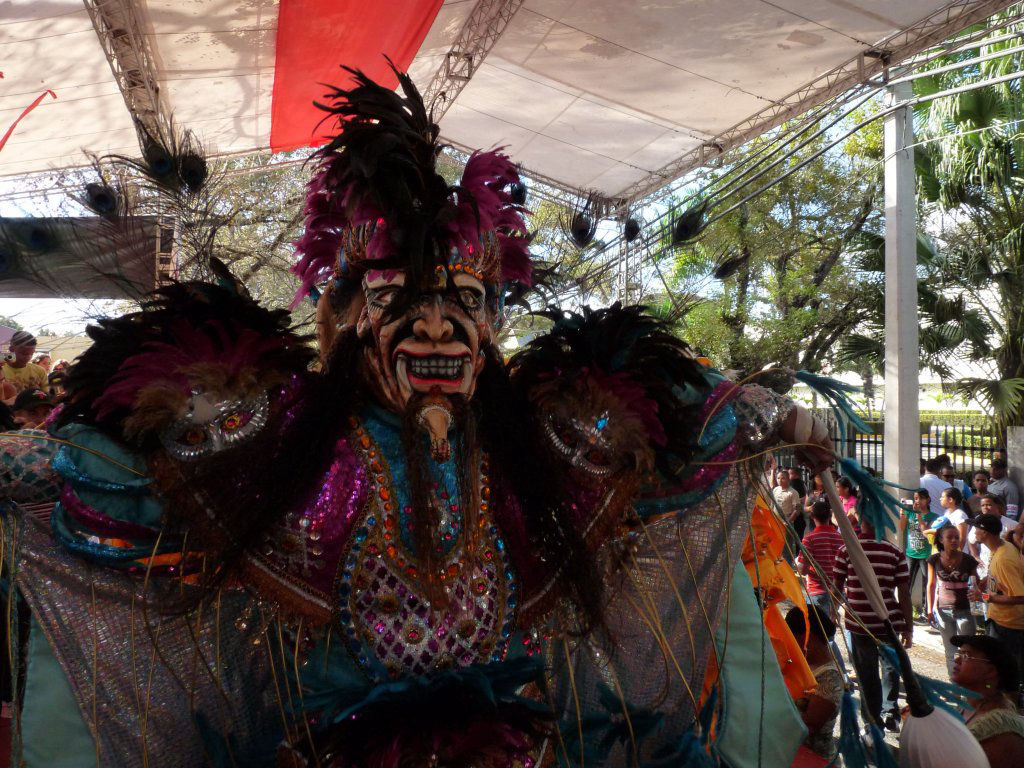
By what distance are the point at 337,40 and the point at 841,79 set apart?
3907mm

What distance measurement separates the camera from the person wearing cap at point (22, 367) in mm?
5594

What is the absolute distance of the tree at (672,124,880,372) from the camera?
42.6ft

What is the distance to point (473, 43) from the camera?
7.95 meters

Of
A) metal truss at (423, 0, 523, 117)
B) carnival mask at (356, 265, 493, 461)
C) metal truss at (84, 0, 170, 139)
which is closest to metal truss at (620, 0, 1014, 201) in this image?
metal truss at (423, 0, 523, 117)

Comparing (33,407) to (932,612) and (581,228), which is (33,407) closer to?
(581,228)

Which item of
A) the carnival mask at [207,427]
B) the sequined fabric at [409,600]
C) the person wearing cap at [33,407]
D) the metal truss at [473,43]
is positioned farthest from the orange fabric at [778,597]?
the metal truss at [473,43]

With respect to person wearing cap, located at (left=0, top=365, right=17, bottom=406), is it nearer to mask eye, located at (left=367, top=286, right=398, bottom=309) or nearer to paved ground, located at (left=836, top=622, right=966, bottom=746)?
mask eye, located at (left=367, top=286, right=398, bottom=309)

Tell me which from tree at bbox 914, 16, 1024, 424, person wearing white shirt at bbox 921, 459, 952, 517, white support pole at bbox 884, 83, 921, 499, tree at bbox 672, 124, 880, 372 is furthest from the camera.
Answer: tree at bbox 672, 124, 880, 372

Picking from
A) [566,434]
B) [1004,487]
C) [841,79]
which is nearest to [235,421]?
[566,434]

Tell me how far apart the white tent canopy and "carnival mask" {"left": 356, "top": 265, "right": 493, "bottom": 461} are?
13.5 feet

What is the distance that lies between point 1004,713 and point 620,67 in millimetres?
5863

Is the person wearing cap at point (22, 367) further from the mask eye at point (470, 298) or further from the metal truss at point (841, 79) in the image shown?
the metal truss at point (841, 79)

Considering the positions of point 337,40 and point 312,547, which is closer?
point 312,547

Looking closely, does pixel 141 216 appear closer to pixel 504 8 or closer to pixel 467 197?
pixel 467 197
